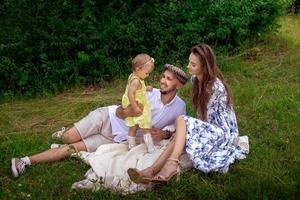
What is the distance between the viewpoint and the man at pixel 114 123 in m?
5.66

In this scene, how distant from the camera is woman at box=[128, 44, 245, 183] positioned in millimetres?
5094

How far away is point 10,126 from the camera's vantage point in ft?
23.2

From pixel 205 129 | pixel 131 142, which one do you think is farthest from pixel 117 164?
pixel 205 129

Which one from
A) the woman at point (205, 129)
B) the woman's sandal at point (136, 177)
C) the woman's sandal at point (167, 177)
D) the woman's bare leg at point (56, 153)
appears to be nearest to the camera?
the woman's sandal at point (136, 177)

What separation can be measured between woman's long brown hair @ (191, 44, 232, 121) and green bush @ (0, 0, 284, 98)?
3.48 metres

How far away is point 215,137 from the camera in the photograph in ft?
17.6

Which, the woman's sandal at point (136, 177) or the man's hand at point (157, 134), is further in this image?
the man's hand at point (157, 134)

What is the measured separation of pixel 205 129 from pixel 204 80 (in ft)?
1.62

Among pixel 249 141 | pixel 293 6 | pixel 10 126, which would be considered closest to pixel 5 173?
pixel 10 126

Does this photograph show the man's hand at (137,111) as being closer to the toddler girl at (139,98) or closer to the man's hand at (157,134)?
the toddler girl at (139,98)

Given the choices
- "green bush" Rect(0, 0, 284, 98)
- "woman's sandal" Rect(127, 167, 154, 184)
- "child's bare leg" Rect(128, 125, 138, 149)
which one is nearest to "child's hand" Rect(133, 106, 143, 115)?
"child's bare leg" Rect(128, 125, 138, 149)

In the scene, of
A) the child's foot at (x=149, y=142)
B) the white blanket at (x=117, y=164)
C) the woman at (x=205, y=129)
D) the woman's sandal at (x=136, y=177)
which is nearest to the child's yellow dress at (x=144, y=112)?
the child's foot at (x=149, y=142)

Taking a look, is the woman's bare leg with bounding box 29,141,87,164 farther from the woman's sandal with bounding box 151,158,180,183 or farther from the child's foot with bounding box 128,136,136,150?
the woman's sandal with bounding box 151,158,180,183

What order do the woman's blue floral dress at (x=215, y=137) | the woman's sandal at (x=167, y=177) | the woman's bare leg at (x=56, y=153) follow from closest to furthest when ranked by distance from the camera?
the woman's sandal at (x=167, y=177) → the woman's blue floral dress at (x=215, y=137) → the woman's bare leg at (x=56, y=153)
